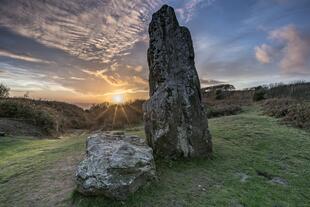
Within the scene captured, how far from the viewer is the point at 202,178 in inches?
221

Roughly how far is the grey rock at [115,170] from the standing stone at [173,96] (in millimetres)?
1082

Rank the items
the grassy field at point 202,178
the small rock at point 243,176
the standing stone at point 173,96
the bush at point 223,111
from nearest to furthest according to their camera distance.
A: the grassy field at point 202,178, the small rock at point 243,176, the standing stone at point 173,96, the bush at point 223,111

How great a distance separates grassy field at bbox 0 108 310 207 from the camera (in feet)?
15.2

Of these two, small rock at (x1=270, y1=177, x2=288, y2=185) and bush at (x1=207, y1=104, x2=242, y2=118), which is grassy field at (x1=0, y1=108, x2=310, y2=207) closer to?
small rock at (x1=270, y1=177, x2=288, y2=185)

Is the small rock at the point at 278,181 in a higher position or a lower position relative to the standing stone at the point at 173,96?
lower

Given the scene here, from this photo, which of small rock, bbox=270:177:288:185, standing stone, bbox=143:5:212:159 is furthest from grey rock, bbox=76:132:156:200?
small rock, bbox=270:177:288:185

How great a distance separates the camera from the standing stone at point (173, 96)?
6.44 m

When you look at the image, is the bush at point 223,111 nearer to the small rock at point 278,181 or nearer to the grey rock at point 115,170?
the small rock at point 278,181

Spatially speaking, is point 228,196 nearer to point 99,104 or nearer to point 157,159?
point 157,159

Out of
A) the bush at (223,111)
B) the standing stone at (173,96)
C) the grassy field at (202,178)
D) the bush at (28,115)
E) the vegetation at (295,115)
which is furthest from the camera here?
the bush at (223,111)

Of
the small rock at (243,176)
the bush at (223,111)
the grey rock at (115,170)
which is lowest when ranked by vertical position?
the small rock at (243,176)

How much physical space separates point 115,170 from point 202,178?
220cm

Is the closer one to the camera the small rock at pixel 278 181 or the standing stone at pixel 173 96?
the small rock at pixel 278 181

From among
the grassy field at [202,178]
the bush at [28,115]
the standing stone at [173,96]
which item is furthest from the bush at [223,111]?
the bush at [28,115]
